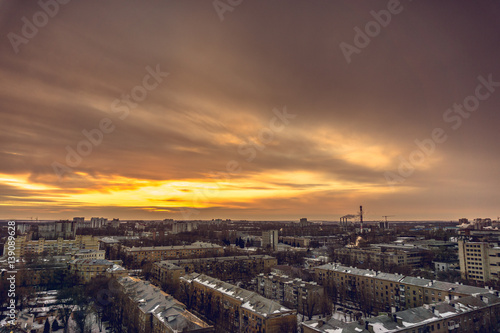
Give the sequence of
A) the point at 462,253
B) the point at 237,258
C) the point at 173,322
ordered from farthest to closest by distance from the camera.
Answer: the point at 237,258 < the point at 462,253 < the point at 173,322

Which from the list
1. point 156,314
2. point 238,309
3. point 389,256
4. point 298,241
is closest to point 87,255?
point 156,314

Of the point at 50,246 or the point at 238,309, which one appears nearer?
the point at 238,309

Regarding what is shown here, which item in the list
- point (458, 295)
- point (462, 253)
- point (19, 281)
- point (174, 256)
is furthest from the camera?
point (174, 256)

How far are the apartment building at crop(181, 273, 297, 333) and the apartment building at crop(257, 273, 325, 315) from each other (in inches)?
125

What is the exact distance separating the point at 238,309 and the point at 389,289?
958 cm

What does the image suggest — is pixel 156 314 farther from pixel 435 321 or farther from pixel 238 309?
pixel 435 321

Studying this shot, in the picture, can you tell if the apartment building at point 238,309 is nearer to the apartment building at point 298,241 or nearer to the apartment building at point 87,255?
the apartment building at point 87,255

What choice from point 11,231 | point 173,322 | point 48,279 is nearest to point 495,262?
point 173,322

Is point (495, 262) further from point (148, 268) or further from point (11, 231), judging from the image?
point (11, 231)

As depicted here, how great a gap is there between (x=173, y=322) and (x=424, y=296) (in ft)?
43.7

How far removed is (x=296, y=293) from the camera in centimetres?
1864

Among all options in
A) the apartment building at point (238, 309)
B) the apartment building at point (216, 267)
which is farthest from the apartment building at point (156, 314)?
the apartment building at point (216, 267)

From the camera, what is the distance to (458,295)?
15469mm

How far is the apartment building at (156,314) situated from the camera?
12055 millimetres
